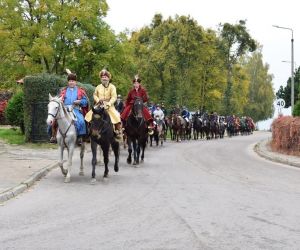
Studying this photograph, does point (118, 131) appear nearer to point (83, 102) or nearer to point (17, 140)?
point (83, 102)

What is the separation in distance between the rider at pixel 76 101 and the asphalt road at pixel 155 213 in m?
1.29

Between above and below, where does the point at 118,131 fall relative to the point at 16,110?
below

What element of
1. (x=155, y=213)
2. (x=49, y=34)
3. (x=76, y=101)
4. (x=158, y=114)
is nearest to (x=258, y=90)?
(x=49, y=34)

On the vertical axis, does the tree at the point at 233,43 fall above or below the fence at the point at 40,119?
above

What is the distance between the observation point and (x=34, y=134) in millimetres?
25516

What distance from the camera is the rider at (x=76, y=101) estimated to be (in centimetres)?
1497

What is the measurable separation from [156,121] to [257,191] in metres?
20.3

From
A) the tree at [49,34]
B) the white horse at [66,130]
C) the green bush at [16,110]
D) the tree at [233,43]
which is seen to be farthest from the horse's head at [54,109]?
the tree at [233,43]

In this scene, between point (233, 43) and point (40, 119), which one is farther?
point (233, 43)

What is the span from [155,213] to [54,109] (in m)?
5.20

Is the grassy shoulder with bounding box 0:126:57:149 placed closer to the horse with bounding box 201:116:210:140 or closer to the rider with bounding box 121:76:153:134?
the rider with bounding box 121:76:153:134

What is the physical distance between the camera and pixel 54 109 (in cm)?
1408

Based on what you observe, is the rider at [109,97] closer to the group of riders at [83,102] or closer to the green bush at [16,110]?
the group of riders at [83,102]

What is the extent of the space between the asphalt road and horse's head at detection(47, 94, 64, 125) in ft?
4.99
